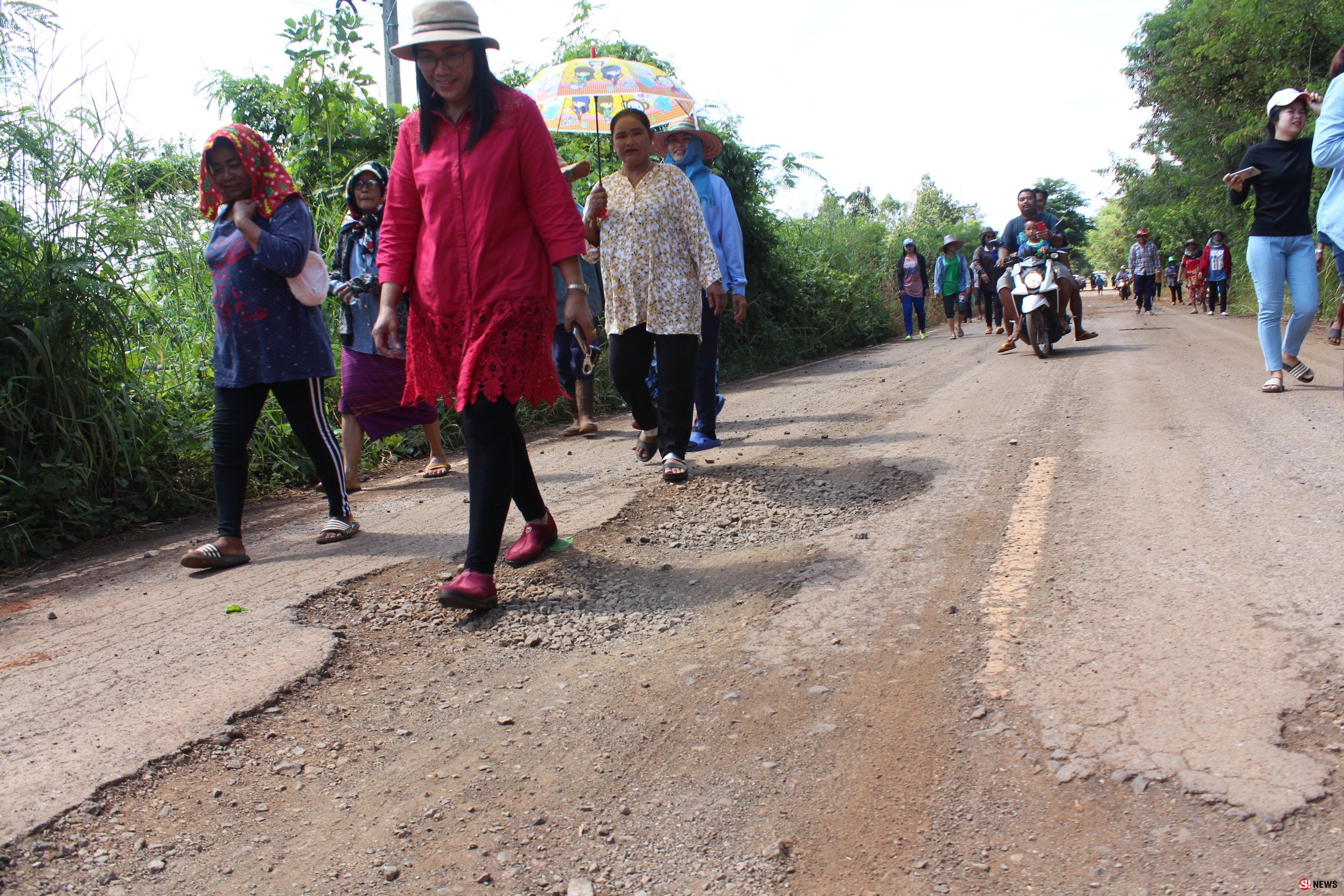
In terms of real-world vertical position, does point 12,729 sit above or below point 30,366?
below

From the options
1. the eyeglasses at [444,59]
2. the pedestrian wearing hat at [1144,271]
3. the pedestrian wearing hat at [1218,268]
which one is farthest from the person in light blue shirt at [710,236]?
the pedestrian wearing hat at [1144,271]

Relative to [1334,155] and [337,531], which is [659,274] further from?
[1334,155]

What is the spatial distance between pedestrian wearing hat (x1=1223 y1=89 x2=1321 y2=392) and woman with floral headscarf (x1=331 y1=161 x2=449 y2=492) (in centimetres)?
538

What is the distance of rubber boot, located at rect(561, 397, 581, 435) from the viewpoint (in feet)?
24.2

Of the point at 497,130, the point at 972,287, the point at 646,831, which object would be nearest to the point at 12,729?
the point at 646,831

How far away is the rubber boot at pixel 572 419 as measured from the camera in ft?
24.2

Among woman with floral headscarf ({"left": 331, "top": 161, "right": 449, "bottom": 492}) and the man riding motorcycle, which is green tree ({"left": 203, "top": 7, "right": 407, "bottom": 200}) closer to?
woman with floral headscarf ({"left": 331, "top": 161, "right": 449, "bottom": 492})

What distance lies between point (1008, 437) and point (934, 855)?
4.07m

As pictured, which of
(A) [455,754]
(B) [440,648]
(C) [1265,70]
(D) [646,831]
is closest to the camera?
(D) [646,831]

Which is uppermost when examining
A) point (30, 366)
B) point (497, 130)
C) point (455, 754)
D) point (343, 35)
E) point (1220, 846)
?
point (343, 35)

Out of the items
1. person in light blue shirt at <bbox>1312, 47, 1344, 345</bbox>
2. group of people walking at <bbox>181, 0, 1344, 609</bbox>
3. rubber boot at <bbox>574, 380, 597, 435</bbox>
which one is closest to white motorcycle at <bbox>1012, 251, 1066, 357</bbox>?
group of people walking at <bbox>181, 0, 1344, 609</bbox>

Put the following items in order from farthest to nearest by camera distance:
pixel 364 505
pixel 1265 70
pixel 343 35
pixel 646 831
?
pixel 1265 70 < pixel 343 35 < pixel 364 505 < pixel 646 831

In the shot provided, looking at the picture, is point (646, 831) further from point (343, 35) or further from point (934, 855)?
point (343, 35)

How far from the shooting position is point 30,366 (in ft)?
16.0
